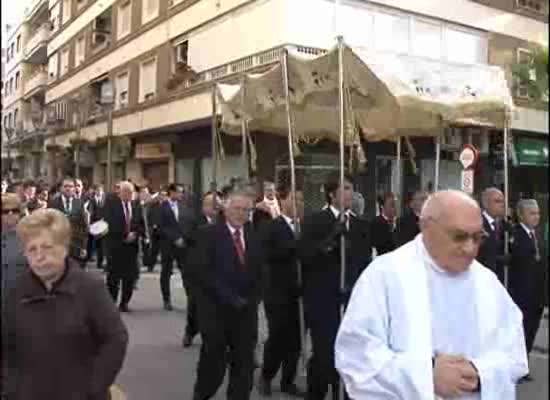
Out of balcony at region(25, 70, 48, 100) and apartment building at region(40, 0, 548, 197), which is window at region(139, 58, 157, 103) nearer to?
apartment building at region(40, 0, 548, 197)

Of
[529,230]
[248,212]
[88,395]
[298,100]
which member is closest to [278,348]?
[248,212]

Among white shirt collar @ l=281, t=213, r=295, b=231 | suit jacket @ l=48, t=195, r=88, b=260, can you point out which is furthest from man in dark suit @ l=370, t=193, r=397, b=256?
suit jacket @ l=48, t=195, r=88, b=260

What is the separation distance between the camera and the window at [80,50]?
17.0 ft

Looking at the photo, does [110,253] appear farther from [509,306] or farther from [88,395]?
[509,306]

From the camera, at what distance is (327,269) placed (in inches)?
213

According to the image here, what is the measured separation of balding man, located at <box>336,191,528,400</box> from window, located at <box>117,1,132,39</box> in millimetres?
3713

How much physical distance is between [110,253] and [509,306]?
6.77 meters

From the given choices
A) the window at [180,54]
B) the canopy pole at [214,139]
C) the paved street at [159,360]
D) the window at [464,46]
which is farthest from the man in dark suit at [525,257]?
the window at [180,54]

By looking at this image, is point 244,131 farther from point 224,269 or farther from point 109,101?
point 224,269

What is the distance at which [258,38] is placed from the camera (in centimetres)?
790

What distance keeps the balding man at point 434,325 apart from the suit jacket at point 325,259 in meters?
2.64

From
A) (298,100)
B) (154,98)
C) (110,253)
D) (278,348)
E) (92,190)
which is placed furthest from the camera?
(110,253)

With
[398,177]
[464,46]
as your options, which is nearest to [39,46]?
[464,46]

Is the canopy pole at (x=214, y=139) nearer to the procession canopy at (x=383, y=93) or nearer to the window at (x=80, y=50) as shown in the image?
the procession canopy at (x=383, y=93)
